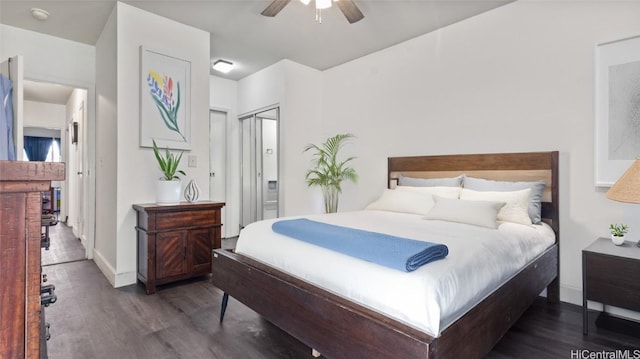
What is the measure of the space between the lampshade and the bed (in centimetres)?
60

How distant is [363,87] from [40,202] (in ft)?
13.1

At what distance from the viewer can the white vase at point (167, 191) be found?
3.02m

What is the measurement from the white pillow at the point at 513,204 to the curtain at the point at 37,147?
34.8 ft

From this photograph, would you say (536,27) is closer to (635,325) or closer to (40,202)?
(635,325)

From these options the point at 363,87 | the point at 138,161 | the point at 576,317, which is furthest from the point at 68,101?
the point at 576,317

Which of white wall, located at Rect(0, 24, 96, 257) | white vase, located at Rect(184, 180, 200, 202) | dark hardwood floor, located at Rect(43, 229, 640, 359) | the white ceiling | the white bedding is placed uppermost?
the white ceiling

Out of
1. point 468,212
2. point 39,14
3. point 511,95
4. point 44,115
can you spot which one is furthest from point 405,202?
point 44,115

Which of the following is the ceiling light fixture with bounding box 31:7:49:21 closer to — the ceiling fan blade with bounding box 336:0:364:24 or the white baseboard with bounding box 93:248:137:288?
the white baseboard with bounding box 93:248:137:288

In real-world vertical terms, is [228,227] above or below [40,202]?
below

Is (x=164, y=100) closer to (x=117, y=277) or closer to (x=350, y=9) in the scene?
(x=117, y=277)

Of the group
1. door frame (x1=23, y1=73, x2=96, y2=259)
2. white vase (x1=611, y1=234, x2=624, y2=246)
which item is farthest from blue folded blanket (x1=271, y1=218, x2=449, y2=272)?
door frame (x1=23, y1=73, x2=96, y2=259)

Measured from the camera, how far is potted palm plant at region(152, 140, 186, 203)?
9.91 feet

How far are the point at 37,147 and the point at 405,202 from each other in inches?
401

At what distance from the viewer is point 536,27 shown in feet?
8.97
